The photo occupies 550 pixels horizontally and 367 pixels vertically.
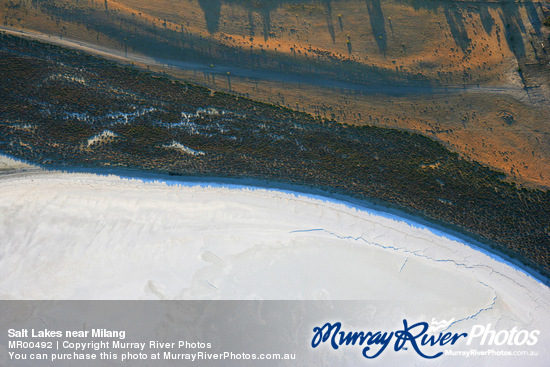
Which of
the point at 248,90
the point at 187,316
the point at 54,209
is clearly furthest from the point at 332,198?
the point at 54,209

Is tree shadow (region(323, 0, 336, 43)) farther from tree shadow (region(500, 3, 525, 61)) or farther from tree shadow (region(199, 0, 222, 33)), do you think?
tree shadow (region(500, 3, 525, 61))

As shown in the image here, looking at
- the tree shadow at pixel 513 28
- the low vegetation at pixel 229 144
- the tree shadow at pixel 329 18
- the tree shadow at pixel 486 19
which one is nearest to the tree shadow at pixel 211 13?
the low vegetation at pixel 229 144

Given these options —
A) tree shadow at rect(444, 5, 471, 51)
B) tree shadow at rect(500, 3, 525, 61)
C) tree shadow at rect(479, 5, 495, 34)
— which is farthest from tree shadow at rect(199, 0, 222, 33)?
tree shadow at rect(500, 3, 525, 61)

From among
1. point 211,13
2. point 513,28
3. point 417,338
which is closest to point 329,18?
point 211,13

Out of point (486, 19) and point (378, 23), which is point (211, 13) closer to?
point (378, 23)

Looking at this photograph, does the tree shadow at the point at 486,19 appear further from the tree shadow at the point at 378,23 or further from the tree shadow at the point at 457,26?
the tree shadow at the point at 378,23

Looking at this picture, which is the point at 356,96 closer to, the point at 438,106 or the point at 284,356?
the point at 438,106
